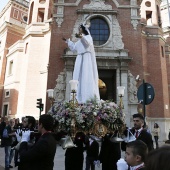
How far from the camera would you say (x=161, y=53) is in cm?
2050

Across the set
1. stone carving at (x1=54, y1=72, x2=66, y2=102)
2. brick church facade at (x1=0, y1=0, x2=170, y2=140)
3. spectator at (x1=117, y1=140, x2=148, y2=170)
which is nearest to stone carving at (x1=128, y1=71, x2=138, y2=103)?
brick church facade at (x1=0, y1=0, x2=170, y2=140)

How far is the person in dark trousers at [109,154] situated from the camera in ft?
14.6

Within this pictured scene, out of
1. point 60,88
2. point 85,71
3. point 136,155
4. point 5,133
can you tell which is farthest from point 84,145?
point 60,88

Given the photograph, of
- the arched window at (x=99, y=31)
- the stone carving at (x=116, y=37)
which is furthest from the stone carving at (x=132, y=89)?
the arched window at (x=99, y=31)

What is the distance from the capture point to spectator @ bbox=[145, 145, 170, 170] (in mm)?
1105

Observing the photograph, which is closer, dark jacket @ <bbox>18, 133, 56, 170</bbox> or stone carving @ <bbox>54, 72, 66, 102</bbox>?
dark jacket @ <bbox>18, 133, 56, 170</bbox>

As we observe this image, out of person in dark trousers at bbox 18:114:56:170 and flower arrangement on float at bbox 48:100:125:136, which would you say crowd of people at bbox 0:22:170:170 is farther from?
flower arrangement on float at bbox 48:100:125:136

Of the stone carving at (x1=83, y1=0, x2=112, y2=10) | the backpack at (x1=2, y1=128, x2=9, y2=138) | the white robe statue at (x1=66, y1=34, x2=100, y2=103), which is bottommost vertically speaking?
the backpack at (x1=2, y1=128, x2=9, y2=138)

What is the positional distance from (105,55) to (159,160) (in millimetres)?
16189

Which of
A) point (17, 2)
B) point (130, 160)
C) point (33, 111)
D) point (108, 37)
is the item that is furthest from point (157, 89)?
point (17, 2)

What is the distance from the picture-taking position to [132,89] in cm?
1653

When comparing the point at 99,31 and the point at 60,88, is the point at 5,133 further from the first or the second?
the point at 99,31

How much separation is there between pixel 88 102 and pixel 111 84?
1378cm

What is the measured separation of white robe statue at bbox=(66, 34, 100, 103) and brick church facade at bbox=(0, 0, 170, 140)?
1007 cm
